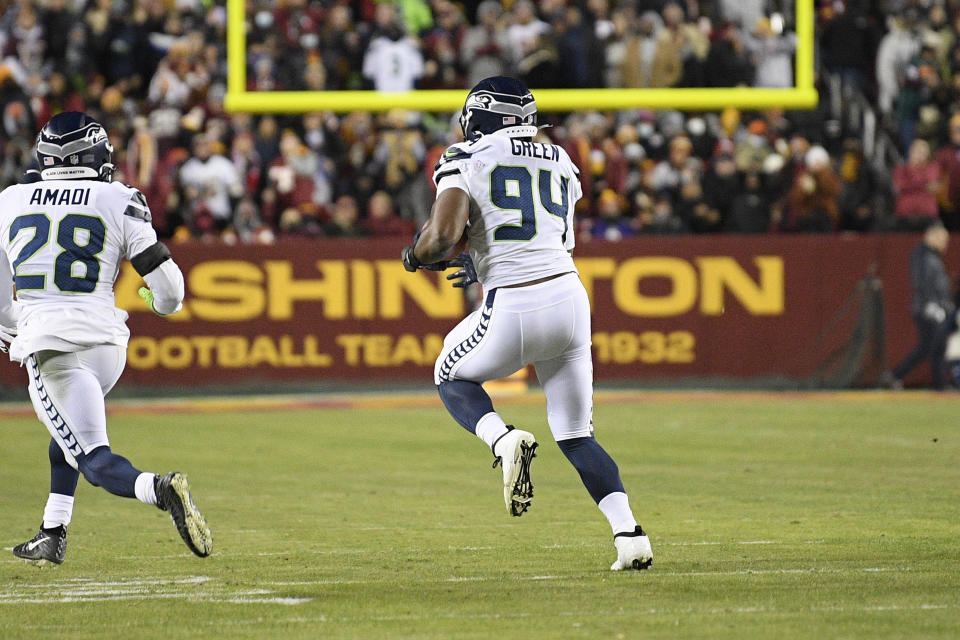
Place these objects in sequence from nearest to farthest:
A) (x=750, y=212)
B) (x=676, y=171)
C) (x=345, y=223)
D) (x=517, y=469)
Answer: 1. (x=517, y=469)
2. (x=345, y=223)
3. (x=750, y=212)
4. (x=676, y=171)

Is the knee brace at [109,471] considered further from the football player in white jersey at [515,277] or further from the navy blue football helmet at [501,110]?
the navy blue football helmet at [501,110]

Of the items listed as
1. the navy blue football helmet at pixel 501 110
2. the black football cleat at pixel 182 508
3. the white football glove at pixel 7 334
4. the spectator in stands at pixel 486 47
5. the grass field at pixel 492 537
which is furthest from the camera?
the spectator in stands at pixel 486 47

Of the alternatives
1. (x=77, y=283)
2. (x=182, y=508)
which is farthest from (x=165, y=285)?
(x=182, y=508)

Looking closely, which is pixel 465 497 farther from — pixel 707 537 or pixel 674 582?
pixel 674 582

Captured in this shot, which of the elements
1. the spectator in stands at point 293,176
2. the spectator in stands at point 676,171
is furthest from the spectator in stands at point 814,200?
the spectator in stands at point 293,176

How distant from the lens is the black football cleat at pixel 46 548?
22.8 feet

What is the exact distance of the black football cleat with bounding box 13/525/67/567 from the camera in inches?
273

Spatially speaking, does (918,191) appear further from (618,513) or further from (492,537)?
(618,513)

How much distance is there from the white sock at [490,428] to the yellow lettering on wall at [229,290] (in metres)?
10.7

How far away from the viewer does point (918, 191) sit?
Result: 17.7 m

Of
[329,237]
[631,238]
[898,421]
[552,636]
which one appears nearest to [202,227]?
[329,237]

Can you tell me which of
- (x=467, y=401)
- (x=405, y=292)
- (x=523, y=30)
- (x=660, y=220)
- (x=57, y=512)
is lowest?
(x=405, y=292)

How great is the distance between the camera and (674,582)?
6250 millimetres

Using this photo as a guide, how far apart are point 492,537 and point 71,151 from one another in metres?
2.72
